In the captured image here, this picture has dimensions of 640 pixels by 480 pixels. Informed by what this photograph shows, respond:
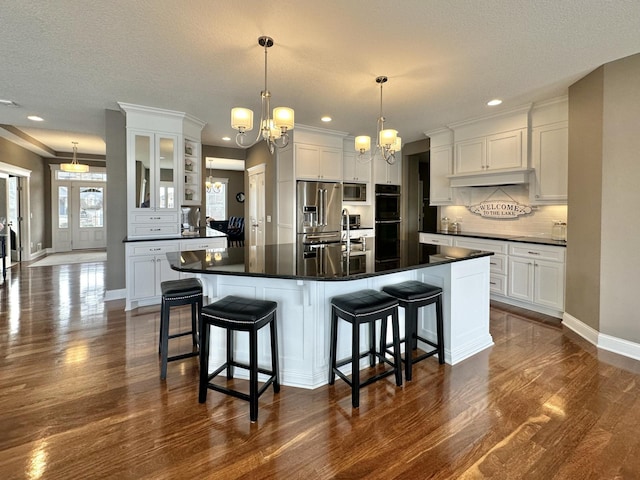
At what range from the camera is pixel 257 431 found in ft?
6.15

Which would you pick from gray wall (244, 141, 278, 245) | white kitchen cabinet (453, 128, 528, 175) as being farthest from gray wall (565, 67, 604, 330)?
gray wall (244, 141, 278, 245)

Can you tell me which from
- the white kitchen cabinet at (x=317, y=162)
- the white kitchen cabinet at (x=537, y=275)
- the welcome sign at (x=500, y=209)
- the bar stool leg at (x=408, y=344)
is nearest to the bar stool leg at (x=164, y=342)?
the bar stool leg at (x=408, y=344)

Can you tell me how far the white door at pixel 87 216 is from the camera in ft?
30.8

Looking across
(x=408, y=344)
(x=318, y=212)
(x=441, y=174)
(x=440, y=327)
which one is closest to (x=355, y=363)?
(x=408, y=344)

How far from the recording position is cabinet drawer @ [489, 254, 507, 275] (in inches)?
169

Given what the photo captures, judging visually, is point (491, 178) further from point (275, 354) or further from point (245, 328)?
point (245, 328)

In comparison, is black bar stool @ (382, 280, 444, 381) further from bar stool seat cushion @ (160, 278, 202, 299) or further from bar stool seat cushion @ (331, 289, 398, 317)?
bar stool seat cushion @ (160, 278, 202, 299)

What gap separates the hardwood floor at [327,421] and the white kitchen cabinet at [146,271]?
3.85ft

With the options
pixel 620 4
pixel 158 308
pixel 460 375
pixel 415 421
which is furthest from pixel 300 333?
pixel 620 4

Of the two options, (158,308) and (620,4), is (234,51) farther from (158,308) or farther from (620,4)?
(158,308)

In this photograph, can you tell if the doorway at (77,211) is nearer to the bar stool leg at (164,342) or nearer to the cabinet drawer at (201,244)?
the cabinet drawer at (201,244)

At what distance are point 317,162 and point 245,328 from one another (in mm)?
3928

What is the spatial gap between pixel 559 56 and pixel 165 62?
3.57m

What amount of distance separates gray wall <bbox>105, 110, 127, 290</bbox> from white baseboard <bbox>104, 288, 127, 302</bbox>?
0.18 ft
